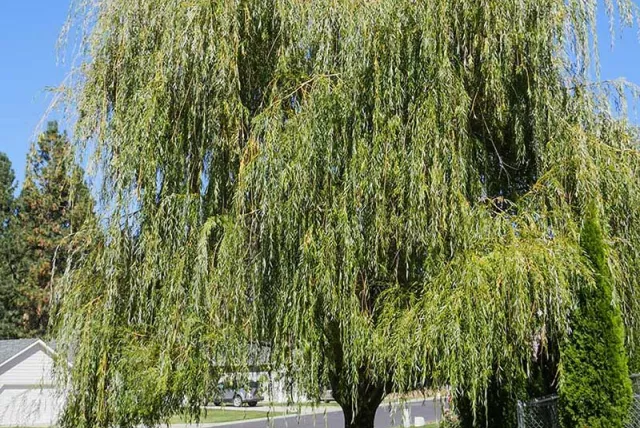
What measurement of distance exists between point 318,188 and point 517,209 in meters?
1.85

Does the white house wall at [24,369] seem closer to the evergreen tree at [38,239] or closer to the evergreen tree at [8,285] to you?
the evergreen tree at [38,239]

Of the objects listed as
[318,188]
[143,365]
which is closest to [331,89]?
[318,188]

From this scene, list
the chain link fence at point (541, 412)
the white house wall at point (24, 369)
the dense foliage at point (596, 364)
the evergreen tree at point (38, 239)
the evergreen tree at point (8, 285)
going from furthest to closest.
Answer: the evergreen tree at point (8, 285)
the evergreen tree at point (38, 239)
the white house wall at point (24, 369)
the chain link fence at point (541, 412)
the dense foliage at point (596, 364)

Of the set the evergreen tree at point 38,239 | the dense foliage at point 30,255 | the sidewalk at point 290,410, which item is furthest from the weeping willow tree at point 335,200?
the dense foliage at point 30,255

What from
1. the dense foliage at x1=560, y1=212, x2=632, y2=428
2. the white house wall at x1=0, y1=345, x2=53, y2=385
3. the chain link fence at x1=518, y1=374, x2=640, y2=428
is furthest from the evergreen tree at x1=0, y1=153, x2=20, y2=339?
the dense foliage at x1=560, y1=212, x2=632, y2=428

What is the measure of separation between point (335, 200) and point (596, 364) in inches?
109

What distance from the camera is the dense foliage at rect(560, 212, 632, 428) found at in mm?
5465

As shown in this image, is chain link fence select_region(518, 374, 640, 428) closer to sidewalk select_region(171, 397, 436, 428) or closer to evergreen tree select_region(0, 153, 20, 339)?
sidewalk select_region(171, 397, 436, 428)

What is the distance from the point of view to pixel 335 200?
538 centimetres

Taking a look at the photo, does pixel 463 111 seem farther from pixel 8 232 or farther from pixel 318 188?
pixel 8 232

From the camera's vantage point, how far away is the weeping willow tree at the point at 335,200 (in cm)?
512

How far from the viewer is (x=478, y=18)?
570 centimetres

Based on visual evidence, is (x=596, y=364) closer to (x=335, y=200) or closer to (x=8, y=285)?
(x=335, y=200)

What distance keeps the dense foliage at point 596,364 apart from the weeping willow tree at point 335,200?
0.18 metres
